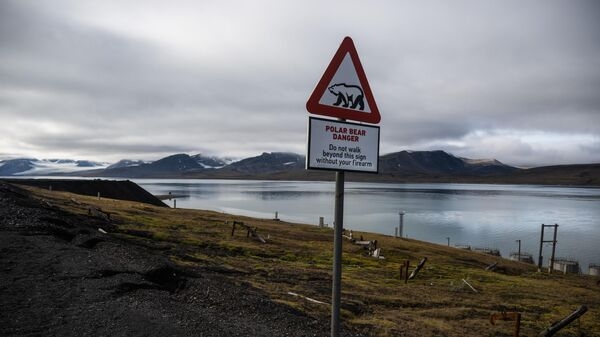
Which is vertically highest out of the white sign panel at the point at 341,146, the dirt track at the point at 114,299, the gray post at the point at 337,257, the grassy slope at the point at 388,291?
the white sign panel at the point at 341,146

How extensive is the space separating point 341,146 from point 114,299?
7499mm

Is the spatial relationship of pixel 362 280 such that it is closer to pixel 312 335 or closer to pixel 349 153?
pixel 312 335

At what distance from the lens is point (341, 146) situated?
17.6 ft

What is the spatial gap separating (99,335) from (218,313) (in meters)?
2.98

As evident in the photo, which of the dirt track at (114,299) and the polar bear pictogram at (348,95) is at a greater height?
the polar bear pictogram at (348,95)

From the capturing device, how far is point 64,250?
13.7m

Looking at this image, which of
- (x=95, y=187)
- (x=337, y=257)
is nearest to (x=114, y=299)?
(x=337, y=257)

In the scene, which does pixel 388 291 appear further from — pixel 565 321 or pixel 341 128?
pixel 341 128

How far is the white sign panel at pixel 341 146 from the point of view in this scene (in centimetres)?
513

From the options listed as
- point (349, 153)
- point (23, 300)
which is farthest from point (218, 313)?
point (349, 153)

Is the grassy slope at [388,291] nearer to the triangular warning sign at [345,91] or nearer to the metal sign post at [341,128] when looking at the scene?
the metal sign post at [341,128]

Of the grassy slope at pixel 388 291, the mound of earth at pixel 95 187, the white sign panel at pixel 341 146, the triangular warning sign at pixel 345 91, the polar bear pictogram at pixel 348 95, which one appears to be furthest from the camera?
the mound of earth at pixel 95 187

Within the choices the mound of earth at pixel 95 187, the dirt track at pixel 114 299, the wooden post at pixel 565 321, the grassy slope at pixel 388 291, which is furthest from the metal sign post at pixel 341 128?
the mound of earth at pixel 95 187

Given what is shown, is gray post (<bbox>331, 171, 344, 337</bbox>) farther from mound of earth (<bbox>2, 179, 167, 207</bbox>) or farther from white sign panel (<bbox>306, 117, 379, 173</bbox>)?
mound of earth (<bbox>2, 179, 167, 207</bbox>)
